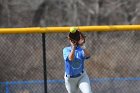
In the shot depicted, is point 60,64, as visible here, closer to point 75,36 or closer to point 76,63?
point 76,63

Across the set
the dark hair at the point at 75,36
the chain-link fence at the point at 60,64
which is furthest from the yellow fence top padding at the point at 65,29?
the dark hair at the point at 75,36

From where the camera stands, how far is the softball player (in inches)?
245

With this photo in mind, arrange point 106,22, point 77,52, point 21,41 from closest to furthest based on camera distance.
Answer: point 77,52, point 21,41, point 106,22

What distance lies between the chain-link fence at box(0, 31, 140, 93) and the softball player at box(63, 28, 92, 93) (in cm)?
64

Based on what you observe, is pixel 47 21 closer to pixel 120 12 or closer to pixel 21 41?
pixel 120 12

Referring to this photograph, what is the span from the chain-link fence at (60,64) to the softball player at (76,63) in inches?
25.2

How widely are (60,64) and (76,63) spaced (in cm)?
74

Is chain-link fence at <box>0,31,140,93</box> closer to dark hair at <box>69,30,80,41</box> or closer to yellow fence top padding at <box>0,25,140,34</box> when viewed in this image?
yellow fence top padding at <box>0,25,140,34</box>

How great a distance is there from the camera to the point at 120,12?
A: 13281mm

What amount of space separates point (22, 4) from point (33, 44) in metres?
6.39

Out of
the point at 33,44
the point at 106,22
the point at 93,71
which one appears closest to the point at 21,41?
the point at 33,44

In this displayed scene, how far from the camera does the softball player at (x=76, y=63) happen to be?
6227mm

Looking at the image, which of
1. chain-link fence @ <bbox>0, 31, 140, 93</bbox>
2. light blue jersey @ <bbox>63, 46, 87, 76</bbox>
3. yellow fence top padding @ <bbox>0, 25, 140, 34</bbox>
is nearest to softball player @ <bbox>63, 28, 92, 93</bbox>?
light blue jersey @ <bbox>63, 46, 87, 76</bbox>

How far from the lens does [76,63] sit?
641 centimetres
